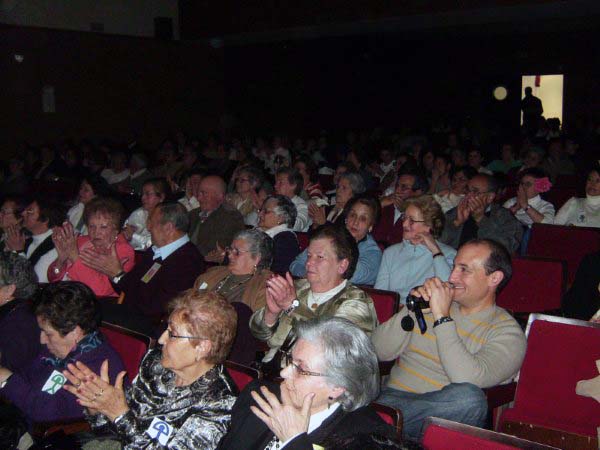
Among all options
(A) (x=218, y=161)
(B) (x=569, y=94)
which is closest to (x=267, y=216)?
(A) (x=218, y=161)

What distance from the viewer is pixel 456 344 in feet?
8.08

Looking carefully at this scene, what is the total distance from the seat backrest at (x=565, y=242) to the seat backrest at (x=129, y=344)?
9.47 ft

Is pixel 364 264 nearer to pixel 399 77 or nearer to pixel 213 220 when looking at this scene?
pixel 213 220

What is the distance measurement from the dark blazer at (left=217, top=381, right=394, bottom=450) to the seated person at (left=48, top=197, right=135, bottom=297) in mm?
2153

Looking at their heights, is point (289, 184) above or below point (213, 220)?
above

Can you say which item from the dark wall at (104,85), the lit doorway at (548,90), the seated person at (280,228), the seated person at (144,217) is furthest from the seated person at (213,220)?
the lit doorway at (548,90)

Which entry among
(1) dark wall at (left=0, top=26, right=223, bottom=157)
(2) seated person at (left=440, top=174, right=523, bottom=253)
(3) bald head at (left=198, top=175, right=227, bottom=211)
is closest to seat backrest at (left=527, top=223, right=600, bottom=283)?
(2) seated person at (left=440, top=174, right=523, bottom=253)

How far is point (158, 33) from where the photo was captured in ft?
42.8

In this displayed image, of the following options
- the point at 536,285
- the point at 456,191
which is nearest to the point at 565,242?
the point at 536,285

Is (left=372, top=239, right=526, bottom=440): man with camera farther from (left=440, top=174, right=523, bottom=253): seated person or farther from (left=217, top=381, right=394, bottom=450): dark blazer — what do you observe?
(left=440, top=174, right=523, bottom=253): seated person

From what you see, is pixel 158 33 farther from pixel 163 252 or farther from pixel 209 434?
pixel 209 434

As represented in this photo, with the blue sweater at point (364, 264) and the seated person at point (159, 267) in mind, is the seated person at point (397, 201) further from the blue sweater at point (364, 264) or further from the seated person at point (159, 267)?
the seated person at point (159, 267)

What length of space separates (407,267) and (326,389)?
190cm

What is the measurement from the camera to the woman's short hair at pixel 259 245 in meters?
3.64
